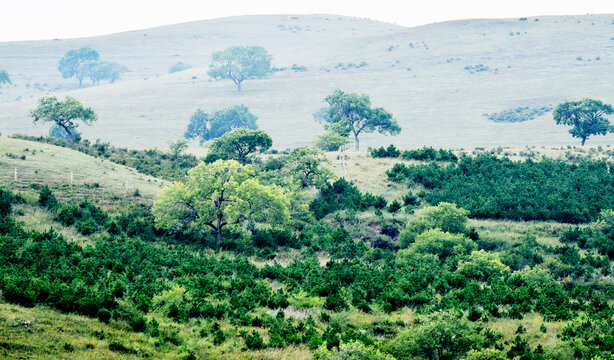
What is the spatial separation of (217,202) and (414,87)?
9975cm

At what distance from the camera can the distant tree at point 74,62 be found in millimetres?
178000

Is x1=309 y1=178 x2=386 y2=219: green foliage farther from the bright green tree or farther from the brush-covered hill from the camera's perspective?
the brush-covered hill

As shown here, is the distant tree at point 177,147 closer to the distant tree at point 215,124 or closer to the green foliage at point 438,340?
the distant tree at point 215,124

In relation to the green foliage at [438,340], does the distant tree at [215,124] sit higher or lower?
higher

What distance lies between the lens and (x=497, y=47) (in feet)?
491

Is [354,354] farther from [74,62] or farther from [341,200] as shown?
[74,62]

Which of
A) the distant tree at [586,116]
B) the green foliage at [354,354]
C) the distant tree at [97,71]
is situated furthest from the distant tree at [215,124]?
the green foliage at [354,354]

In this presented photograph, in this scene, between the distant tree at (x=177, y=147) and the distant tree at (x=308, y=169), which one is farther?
the distant tree at (x=177, y=147)

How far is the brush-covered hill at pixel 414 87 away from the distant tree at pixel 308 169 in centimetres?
4825

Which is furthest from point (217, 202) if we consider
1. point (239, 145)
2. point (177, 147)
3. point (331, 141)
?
point (177, 147)

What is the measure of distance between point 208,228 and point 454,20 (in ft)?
492

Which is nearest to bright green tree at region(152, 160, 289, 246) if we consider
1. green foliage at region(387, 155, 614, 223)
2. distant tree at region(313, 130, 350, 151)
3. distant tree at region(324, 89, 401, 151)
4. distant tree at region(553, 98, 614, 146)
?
green foliage at region(387, 155, 614, 223)

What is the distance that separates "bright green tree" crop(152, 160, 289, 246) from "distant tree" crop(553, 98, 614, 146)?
5316cm

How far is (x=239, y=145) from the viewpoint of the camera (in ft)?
199
